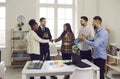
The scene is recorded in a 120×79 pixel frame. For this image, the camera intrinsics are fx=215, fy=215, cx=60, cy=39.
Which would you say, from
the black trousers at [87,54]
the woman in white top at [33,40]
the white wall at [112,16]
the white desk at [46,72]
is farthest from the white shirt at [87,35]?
the white wall at [112,16]

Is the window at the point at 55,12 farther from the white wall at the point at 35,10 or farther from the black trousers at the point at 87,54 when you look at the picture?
the black trousers at the point at 87,54

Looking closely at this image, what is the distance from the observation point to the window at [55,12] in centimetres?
851

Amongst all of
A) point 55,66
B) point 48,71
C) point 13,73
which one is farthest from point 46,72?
point 13,73

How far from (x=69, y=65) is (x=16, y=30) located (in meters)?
4.44

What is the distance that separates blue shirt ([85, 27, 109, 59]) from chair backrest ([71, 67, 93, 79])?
2.85 feet

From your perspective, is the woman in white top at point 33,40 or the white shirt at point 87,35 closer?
the woman in white top at point 33,40

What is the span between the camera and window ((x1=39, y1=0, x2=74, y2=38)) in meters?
8.51

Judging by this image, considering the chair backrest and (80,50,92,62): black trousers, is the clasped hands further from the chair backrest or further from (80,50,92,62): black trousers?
the chair backrest

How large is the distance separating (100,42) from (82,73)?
1032 millimetres

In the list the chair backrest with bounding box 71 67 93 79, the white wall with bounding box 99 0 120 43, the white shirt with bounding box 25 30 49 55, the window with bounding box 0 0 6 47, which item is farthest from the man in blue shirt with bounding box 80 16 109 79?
the window with bounding box 0 0 6 47

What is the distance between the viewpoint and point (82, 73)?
11.6ft

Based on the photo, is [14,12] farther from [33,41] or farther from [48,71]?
[48,71]

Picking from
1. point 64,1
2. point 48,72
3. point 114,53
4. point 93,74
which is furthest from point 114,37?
point 48,72

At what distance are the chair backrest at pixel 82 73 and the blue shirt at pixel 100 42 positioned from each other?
0.87 meters
